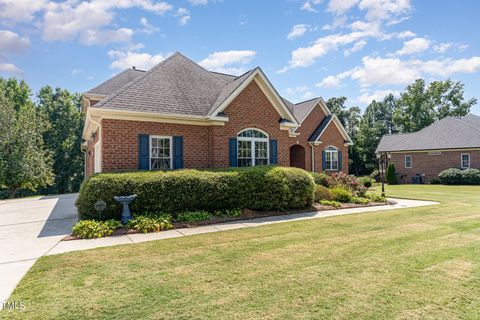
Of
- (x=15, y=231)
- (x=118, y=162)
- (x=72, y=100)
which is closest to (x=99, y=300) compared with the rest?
(x=15, y=231)

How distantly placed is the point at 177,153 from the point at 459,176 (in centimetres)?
2804

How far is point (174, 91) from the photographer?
41.9 ft

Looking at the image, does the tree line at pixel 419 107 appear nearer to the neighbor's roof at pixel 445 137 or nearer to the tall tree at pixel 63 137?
the neighbor's roof at pixel 445 137

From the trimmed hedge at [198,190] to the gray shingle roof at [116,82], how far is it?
37.0 feet

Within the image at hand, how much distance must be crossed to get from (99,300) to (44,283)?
4.25 ft

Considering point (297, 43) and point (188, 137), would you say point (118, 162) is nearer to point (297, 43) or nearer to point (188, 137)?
point (188, 137)

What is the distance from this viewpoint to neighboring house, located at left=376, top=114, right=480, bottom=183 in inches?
1105

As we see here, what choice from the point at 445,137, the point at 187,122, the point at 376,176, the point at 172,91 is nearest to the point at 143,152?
the point at 187,122

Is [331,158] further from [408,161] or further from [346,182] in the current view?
[408,161]

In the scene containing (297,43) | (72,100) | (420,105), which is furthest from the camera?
(420,105)

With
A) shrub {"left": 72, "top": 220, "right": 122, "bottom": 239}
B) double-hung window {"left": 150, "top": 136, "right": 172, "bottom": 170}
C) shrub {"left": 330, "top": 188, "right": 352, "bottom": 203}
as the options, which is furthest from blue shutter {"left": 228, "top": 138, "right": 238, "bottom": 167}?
shrub {"left": 72, "top": 220, "right": 122, "bottom": 239}

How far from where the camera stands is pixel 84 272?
15.6 feet

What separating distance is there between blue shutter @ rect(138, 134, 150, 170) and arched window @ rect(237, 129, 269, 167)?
4153mm

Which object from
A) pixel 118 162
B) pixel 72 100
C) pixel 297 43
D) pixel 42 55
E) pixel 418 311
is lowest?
pixel 418 311
